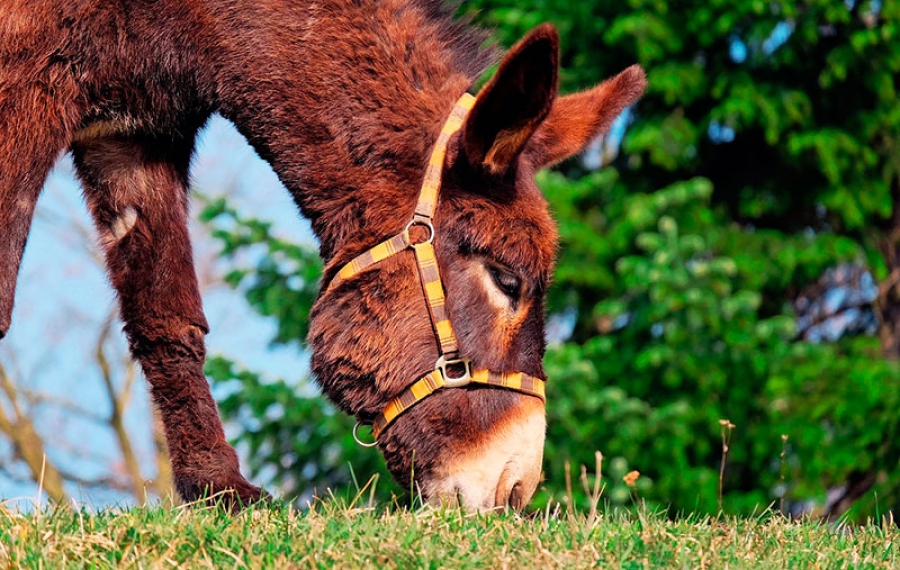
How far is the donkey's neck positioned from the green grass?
117cm

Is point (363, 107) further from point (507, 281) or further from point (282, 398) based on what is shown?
point (282, 398)

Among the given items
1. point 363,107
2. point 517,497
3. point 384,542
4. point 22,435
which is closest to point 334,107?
point 363,107

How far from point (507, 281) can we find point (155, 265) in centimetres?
150

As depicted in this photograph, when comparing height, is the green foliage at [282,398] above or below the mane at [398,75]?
below

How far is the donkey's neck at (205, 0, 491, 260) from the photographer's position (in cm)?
390

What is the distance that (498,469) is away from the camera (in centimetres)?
365

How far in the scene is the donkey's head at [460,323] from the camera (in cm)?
369

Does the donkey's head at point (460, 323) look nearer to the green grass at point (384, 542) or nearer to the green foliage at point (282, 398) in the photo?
the green grass at point (384, 542)

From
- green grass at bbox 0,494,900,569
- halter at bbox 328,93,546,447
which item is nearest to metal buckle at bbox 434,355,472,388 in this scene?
halter at bbox 328,93,546,447

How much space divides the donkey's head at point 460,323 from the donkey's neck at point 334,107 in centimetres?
9

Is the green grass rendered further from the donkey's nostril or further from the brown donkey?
the brown donkey

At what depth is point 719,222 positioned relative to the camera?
961 centimetres

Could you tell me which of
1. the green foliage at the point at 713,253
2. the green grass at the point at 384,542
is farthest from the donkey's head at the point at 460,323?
the green foliage at the point at 713,253

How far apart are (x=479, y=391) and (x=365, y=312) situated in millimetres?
497
